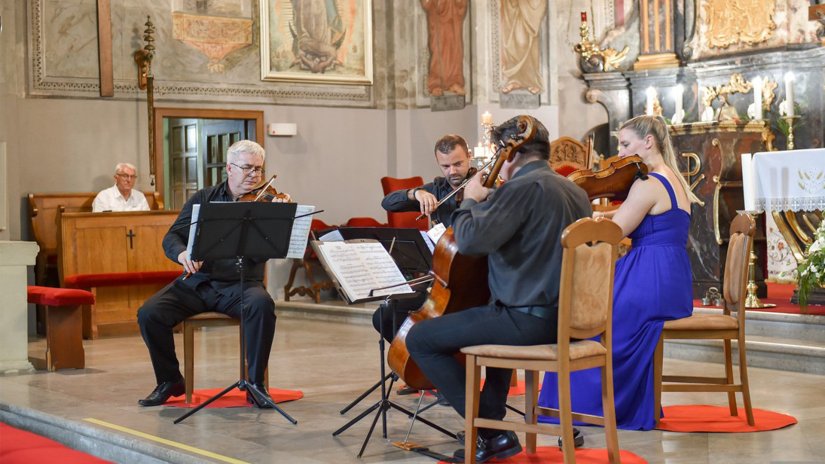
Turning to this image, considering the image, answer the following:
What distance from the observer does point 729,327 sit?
15.9ft

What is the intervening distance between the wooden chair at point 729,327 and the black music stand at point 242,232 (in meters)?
1.68

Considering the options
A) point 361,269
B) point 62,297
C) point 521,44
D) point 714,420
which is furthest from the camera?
point 521,44

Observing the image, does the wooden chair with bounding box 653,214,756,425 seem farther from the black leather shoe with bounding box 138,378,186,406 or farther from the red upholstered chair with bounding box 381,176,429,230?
the red upholstered chair with bounding box 381,176,429,230

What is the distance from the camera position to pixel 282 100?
1187 centimetres

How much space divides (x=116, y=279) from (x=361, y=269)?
5.09 metres

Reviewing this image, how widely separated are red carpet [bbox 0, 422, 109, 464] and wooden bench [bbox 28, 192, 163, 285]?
5.41 meters

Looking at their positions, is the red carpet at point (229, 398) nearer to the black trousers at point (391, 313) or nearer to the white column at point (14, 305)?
the black trousers at point (391, 313)

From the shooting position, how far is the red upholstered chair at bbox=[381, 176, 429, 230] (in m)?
10.9

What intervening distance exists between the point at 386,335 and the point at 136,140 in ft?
19.5

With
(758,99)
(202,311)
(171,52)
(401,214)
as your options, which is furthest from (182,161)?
(202,311)

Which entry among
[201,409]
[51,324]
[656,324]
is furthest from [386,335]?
[51,324]

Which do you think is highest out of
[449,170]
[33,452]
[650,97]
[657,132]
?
[650,97]

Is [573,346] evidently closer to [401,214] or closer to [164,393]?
[164,393]

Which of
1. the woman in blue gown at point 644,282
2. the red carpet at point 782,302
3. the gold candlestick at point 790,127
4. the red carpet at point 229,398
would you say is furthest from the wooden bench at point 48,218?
the gold candlestick at point 790,127
